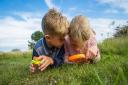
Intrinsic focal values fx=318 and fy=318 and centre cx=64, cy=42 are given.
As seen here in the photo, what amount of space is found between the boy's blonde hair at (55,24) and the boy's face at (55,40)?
0.06 m

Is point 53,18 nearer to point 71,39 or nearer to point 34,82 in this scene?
point 71,39

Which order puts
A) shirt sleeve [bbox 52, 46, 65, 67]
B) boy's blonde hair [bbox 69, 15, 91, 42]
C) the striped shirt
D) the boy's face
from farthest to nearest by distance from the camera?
shirt sleeve [bbox 52, 46, 65, 67], the striped shirt, the boy's face, boy's blonde hair [bbox 69, 15, 91, 42]

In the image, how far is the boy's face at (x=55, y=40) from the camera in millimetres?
4559

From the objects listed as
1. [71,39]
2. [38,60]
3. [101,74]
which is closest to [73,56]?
[71,39]

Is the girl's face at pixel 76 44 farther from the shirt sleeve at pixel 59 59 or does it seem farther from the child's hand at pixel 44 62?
the child's hand at pixel 44 62

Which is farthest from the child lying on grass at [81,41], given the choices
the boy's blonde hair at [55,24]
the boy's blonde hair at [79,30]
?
the boy's blonde hair at [55,24]

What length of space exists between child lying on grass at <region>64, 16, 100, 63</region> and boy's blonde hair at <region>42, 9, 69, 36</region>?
106 millimetres

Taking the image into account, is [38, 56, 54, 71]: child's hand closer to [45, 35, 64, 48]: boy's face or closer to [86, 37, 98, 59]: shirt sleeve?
[45, 35, 64, 48]: boy's face

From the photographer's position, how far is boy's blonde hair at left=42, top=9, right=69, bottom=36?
14.8 ft

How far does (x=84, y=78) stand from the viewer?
3.46 meters

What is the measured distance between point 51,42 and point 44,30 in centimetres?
22

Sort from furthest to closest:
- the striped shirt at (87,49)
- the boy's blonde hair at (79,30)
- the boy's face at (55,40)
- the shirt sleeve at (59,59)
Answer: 1. the shirt sleeve at (59,59)
2. the striped shirt at (87,49)
3. the boy's face at (55,40)
4. the boy's blonde hair at (79,30)

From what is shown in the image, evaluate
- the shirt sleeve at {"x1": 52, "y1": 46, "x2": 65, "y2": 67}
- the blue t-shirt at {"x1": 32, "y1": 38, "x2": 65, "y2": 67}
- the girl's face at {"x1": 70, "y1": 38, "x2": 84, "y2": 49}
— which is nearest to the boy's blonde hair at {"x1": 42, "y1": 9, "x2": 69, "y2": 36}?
the girl's face at {"x1": 70, "y1": 38, "x2": 84, "y2": 49}

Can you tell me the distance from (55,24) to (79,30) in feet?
1.22
